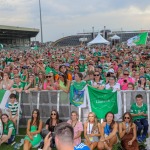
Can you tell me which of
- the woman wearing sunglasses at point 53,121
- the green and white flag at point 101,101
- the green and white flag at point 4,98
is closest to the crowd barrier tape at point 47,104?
the green and white flag at point 101,101

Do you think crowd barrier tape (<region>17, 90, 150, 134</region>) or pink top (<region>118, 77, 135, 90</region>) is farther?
pink top (<region>118, 77, 135, 90</region>)

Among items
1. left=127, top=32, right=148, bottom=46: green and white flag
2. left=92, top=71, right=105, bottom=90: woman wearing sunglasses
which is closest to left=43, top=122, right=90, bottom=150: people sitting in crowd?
left=92, top=71, right=105, bottom=90: woman wearing sunglasses

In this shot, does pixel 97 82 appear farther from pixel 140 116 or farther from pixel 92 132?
pixel 92 132

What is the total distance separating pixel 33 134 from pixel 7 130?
2.86ft

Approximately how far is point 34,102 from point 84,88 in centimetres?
163

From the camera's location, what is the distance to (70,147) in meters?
3.13

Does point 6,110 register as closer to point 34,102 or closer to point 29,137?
point 34,102

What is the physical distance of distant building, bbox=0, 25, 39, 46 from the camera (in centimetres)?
7977

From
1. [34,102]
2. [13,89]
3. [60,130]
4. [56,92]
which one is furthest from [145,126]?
[60,130]

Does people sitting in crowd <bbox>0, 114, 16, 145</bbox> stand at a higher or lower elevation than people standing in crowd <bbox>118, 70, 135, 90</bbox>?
lower

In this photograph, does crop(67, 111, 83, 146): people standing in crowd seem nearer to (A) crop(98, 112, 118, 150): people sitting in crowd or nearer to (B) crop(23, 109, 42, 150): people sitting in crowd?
(A) crop(98, 112, 118, 150): people sitting in crowd

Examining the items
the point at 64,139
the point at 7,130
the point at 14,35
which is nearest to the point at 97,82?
the point at 7,130

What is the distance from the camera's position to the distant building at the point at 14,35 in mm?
79769

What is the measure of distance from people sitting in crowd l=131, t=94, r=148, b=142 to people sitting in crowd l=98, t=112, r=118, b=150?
81cm
